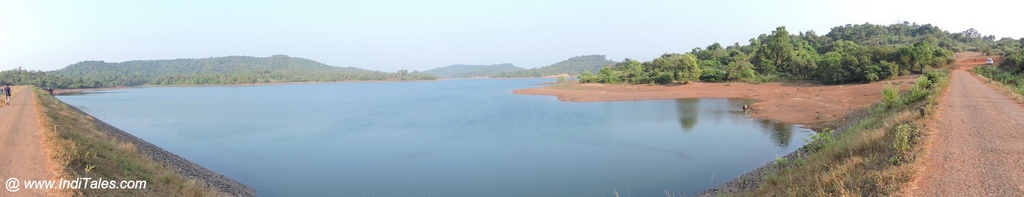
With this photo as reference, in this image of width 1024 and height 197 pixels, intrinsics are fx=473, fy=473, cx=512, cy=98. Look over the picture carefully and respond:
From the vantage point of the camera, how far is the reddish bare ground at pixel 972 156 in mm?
5945

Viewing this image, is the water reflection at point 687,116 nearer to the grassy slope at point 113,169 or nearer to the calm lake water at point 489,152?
the calm lake water at point 489,152

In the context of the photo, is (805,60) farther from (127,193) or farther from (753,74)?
(127,193)

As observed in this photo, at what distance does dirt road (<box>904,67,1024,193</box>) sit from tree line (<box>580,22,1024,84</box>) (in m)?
40.8

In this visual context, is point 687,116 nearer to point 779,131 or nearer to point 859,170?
point 779,131

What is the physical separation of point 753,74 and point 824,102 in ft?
98.9

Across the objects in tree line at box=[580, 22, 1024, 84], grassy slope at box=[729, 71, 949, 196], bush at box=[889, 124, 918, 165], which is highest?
tree line at box=[580, 22, 1024, 84]

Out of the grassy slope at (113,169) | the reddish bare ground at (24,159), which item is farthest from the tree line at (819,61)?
the reddish bare ground at (24,159)

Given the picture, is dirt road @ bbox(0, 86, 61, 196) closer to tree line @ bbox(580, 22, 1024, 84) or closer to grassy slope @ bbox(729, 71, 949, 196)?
grassy slope @ bbox(729, 71, 949, 196)

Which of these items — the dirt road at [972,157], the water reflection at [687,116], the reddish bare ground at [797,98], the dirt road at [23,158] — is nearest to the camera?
the dirt road at [972,157]

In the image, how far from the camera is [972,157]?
24.3 feet

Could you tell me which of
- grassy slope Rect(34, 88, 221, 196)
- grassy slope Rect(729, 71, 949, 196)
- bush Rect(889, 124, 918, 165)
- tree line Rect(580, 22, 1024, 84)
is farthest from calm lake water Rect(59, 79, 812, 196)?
tree line Rect(580, 22, 1024, 84)

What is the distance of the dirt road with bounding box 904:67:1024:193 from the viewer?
5.94 metres

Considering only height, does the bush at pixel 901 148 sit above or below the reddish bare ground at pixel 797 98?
above

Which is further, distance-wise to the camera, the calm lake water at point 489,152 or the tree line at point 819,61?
the tree line at point 819,61
